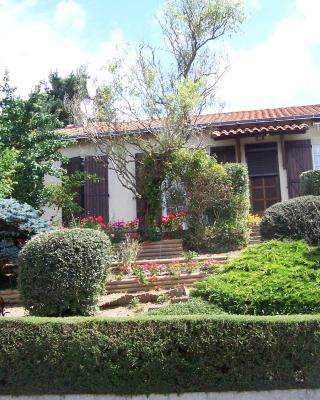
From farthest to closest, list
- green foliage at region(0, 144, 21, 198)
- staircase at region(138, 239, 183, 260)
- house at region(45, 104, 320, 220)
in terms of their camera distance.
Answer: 1. house at region(45, 104, 320, 220)
2. staircase at region(138, 239, 183, 260)
3. green foliage at region(0, 144, 21, 198)

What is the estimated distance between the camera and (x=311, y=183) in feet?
42.4

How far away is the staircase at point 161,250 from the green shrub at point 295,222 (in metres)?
2.81

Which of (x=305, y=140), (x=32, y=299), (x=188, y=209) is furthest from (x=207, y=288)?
(x=305, y=140)

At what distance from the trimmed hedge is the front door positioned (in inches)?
431

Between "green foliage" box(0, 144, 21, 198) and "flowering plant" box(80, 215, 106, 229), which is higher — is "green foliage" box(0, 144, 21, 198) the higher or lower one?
the higher one

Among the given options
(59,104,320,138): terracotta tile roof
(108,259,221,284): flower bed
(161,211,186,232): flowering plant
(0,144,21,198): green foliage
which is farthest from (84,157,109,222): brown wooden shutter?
(108,259,221,284): flower bed

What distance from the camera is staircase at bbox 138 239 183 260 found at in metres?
12.2

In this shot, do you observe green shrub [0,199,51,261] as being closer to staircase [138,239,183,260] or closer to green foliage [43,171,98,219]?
staircase [138,239,183,260]

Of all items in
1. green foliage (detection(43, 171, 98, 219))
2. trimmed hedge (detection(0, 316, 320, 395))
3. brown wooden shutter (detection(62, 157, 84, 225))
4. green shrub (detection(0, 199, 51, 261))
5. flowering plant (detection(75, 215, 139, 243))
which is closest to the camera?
trimmed hedge (detection(0, 316, 320, 395))

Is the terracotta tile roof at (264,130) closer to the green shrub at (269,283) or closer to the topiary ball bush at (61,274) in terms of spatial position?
the green shrub at (269,283)

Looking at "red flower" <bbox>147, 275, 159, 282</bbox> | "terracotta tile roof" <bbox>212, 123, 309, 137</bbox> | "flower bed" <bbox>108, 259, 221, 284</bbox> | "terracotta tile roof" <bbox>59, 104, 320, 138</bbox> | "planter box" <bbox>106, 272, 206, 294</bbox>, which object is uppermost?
"terracotta tile roof" <bbox>59, 104, 320, 138</bbox>

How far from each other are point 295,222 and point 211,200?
3.72m

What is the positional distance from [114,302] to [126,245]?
3214 mm

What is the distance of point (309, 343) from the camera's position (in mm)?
5414
